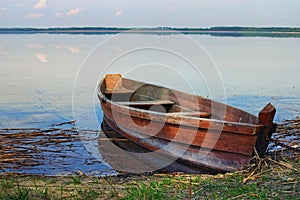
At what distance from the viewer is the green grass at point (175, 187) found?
4.64 meters

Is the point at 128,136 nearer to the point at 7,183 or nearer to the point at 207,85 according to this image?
A: the point at 7,183

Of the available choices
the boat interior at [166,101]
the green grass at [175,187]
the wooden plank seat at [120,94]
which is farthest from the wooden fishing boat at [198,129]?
the wooden plank seat at [120,94]

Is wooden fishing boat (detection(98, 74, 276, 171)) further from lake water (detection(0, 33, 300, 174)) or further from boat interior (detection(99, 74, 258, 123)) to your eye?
Answer: lake water (detection(0, 33, 300, 174))

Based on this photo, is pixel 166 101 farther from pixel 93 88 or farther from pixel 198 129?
pixel 93 88

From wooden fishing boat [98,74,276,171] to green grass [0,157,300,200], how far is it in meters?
0.52

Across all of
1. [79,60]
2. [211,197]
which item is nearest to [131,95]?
[211,197]

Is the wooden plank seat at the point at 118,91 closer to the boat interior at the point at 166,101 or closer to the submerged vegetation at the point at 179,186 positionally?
the boat interior at the point at 166,101

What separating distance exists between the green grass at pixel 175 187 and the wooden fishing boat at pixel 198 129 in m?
0.52

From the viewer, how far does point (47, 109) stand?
1217 cm

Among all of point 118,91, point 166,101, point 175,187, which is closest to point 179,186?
point 175,187

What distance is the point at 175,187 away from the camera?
4.95 metres

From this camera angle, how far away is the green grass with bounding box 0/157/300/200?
4.64m

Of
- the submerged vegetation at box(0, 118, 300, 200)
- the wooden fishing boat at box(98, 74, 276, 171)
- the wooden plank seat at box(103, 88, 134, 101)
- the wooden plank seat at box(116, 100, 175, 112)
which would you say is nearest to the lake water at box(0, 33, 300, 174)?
the wooden plank seat at box(103, 88, 134, 101)

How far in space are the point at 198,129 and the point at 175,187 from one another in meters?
1.97
